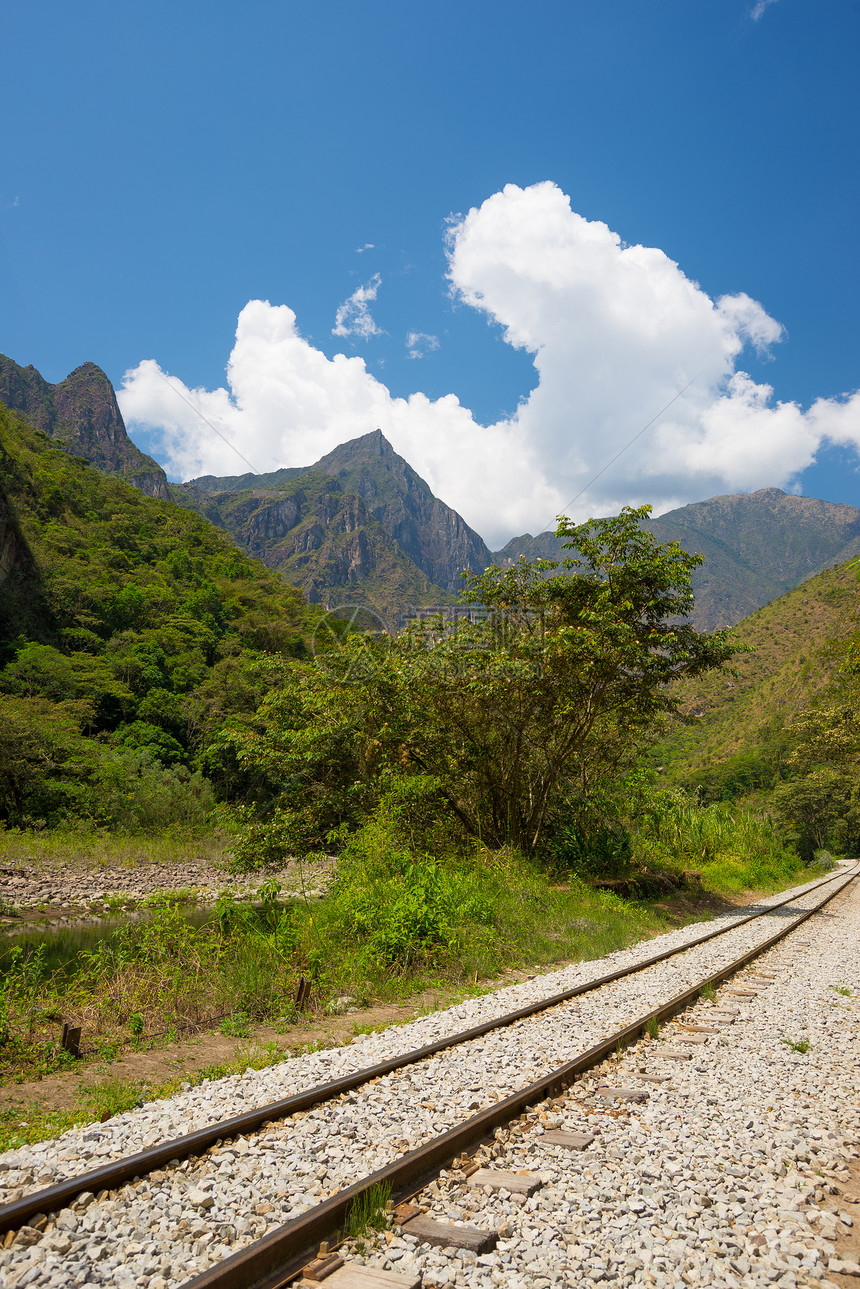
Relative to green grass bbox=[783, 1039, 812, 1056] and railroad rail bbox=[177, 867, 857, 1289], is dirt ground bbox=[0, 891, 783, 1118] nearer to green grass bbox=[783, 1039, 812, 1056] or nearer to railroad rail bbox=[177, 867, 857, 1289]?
railroad rail bbox=[177, 867, 857, 1289]

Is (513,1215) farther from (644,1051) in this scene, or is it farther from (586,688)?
(586,688)

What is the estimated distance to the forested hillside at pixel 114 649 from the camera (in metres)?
28.0

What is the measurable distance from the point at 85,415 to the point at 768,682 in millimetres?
167458

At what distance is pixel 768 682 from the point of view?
81.7 metres

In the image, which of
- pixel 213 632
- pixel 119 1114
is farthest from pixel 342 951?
pixel 213 632

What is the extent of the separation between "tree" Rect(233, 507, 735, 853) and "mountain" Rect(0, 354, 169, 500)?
486ft

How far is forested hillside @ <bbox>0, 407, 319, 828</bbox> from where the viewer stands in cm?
2805

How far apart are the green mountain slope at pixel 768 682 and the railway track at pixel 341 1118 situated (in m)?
68.6

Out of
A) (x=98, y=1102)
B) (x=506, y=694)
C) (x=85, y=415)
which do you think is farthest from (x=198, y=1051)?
(x=85, y=415)

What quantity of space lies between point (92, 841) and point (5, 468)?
37.7 metres

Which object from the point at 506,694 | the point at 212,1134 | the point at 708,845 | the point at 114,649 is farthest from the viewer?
the point at 114,649

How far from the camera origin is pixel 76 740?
28.9 meters

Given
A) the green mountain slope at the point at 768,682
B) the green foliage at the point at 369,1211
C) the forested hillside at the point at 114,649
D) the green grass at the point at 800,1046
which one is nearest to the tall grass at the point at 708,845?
the green grass at the point at 800,1046

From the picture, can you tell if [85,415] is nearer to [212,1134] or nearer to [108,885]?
[108,885]
